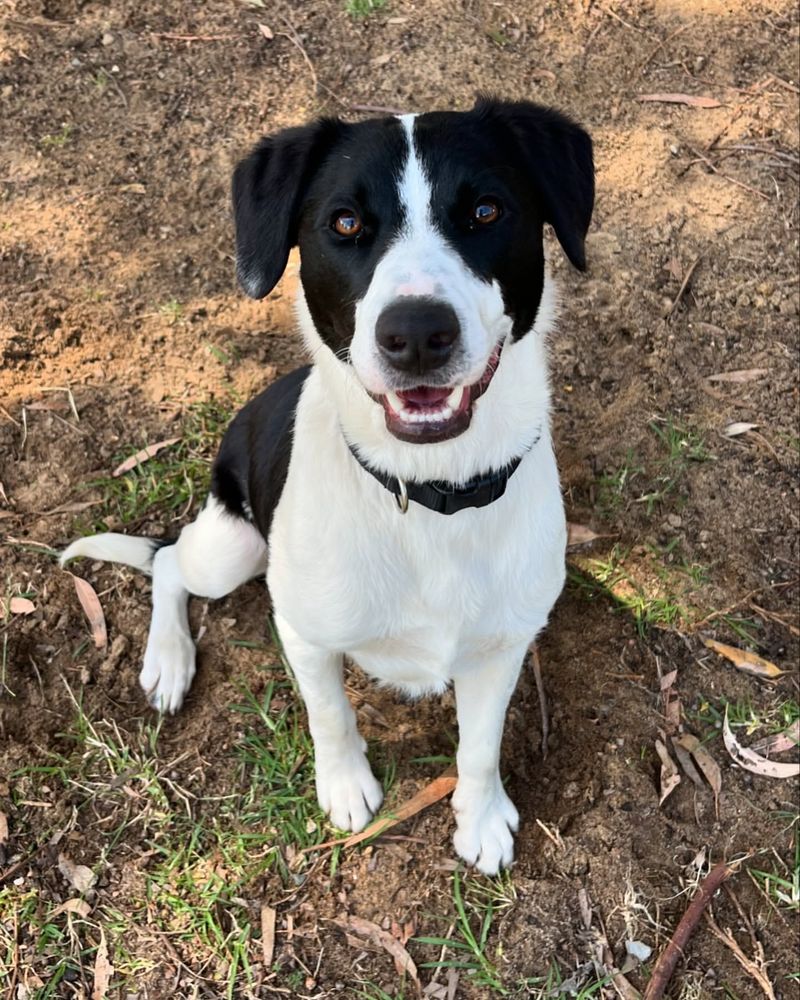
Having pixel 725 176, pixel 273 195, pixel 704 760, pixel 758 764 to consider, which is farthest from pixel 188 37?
pixel 758 764

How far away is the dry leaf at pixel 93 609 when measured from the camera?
10.6 feet

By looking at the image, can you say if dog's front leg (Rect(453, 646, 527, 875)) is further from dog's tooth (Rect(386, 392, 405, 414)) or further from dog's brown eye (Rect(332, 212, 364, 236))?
dog's brown eye (Rect(332, 212, 364, 236))

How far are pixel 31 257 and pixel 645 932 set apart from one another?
3.63 meters

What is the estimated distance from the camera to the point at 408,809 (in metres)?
2.95

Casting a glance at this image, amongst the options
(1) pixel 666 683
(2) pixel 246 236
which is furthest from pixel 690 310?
(2) pixel 246 236

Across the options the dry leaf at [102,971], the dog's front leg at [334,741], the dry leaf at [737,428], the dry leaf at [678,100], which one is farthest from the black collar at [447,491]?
the dry leaf at [678,100]

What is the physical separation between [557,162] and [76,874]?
2.52 meters

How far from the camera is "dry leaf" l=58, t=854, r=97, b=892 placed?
2.77m

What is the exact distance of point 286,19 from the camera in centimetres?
462

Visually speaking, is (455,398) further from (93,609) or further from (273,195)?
(93,609)

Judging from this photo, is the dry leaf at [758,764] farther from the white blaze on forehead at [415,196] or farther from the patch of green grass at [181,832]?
the white blaze on forehead at [415,196]

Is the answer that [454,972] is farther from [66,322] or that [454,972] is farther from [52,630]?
[66,322]

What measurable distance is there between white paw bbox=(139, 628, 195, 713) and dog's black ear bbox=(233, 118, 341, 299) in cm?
149

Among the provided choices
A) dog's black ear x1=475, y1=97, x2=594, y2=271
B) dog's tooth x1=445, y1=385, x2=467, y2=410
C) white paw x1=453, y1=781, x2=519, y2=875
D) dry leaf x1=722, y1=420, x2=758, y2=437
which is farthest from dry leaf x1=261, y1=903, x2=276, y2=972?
dry leaf x1=722, y1=420, x2=758, y2=437
